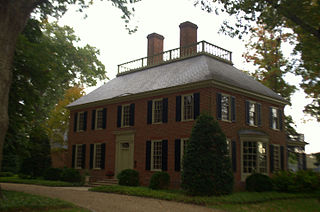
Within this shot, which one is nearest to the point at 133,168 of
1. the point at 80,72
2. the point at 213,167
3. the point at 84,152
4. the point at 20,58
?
the point at 84,152

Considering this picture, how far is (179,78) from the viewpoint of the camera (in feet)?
67.4

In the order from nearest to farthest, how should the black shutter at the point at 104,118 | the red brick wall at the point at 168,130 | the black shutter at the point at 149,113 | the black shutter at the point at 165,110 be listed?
Answer: the red brick wall at the point at 168,130 → the black shutter at the point at 165,110 → the black shutter at the point at 149,113 → the black shutter at the point at 104,118

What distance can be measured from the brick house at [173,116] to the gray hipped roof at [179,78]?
0.07 m

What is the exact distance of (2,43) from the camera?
1045 cm

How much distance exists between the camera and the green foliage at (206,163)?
1488cm

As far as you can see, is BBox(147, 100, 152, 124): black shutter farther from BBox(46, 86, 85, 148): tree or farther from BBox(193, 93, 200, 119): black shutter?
BBox(46, 86, 85, 148): tree

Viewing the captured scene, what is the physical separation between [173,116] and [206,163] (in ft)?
17.2

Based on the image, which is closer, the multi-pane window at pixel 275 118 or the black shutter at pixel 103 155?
the multi-pane window at pixel 275 118

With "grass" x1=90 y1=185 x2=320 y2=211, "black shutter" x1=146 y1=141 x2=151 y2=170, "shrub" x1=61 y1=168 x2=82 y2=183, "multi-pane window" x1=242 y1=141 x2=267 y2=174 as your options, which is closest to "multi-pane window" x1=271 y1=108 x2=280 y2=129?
"multi-pane window" x1=242 y1=141 x2=267 y2=174

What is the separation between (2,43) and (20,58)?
2.54 metres

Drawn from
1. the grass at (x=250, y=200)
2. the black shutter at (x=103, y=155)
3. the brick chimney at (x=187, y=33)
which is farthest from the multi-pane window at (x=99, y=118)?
the grass at (x=250, y=200)

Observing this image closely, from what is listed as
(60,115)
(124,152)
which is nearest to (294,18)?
(124,152)

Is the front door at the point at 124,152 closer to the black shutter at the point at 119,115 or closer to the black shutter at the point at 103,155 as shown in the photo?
the black shutter at the point at 119,115

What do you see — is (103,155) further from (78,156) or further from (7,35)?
(7,35)
